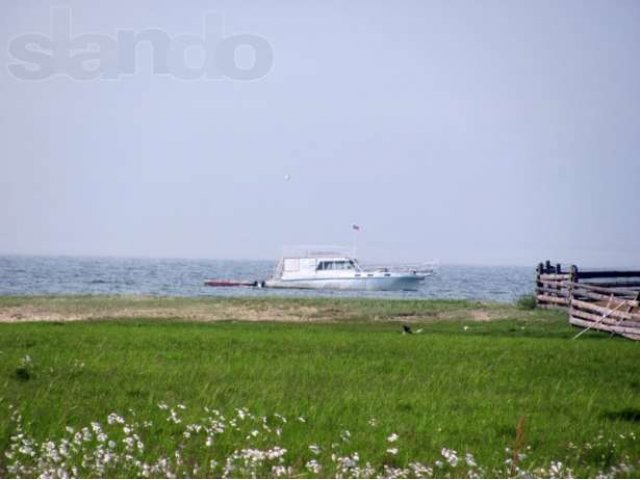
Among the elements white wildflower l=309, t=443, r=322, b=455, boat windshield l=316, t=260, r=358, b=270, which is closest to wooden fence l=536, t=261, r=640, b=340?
white wildflower l=309, t=443, r=322, b=455

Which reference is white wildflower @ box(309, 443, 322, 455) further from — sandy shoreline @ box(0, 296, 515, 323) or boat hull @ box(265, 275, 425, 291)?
boat hull @ box(265, 275, 425, 291)

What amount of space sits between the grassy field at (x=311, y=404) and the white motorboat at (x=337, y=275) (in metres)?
58.3

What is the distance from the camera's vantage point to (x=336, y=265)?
86500 millimetres

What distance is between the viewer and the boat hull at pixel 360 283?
275ft

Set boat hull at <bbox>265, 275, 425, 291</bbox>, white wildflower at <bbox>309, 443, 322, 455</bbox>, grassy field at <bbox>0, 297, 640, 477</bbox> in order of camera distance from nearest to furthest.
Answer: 1. white wildflower at <bbox>309, 443, 322, 455</bbox>
2. grassy field at <bbox>0, 297, 640, 477</bbox>
3. boat hull at <bbox>265, 275, 425, 291</bbox>

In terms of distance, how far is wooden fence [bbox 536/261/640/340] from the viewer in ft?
91.7

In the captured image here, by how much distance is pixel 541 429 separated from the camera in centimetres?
1166

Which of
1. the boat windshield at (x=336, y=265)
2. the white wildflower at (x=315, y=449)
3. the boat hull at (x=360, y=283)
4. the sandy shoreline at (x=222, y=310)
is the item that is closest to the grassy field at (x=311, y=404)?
the white wildflower at (x=315, y=449)

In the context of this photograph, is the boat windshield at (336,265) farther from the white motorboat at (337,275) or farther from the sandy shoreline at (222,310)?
the sandy shoreline at (222,310)

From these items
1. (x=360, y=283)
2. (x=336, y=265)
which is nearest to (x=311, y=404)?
(x=360, y=283)

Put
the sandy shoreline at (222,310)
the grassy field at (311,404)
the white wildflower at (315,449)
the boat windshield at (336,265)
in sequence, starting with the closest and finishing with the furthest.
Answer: the white wildflower at (315,449)
the grassy field at (311,404)
the sandy shoreline at (222,310)
the boat windshield at (336,265)

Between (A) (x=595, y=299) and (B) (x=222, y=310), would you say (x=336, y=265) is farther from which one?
(A) (x=595, y=299)

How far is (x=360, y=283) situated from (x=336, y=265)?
3.98 meters

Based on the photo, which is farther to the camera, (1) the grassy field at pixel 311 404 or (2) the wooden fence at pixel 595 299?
(2) the wooden fence at pixel 595 299
